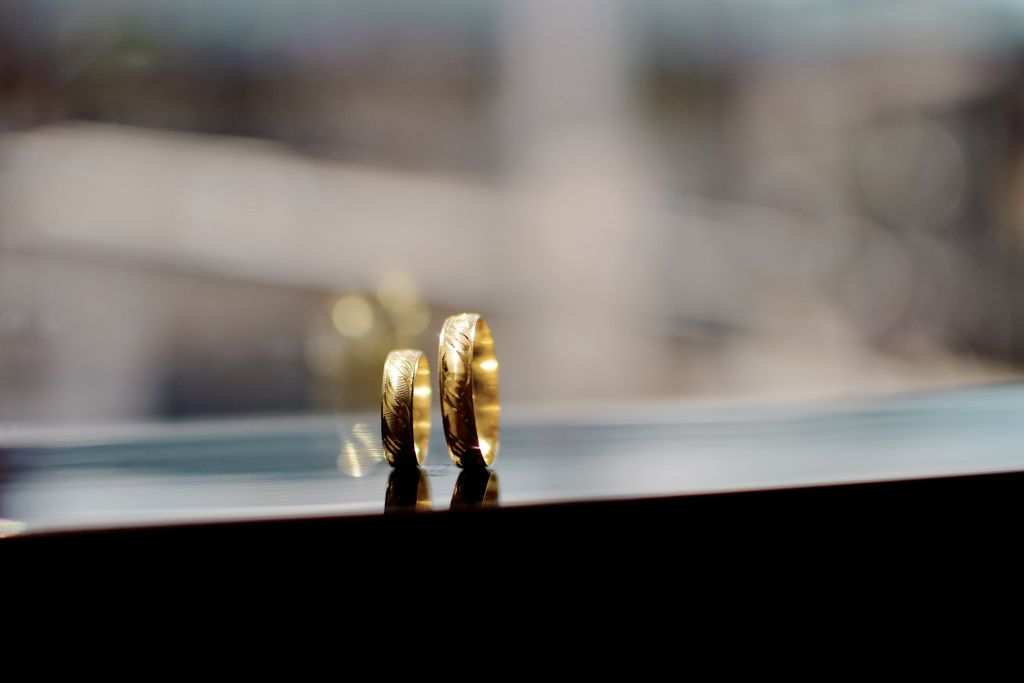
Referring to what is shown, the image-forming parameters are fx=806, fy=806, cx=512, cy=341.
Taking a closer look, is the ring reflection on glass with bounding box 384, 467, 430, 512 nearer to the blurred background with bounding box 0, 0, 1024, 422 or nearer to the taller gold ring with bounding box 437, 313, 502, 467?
the taller gold ring with bounding box 437, 313, 502, 467

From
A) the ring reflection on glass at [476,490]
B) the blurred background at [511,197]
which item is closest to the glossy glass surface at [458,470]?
the ring reflection on glass at [476,490]

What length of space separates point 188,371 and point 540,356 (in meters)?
1.13

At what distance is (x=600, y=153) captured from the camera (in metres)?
2.91

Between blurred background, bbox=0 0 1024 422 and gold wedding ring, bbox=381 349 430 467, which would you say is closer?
gold wedding ring, bbox=381 349 430 467

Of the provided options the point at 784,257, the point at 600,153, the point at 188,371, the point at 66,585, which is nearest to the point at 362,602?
the point at 66,585

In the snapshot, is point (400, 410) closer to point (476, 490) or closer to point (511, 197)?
point (476, 490)

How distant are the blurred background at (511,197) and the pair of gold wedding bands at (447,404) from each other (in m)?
1.95

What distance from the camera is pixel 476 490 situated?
1.65 feet

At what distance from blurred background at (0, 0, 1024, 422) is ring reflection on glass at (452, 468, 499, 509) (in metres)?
2.03

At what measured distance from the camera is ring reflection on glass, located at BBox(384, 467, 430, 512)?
0.45 metres

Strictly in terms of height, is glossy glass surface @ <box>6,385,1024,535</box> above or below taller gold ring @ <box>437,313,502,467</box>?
below

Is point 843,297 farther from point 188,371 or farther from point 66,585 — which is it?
point 66,585

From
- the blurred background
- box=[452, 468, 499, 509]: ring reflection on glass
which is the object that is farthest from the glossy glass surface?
the blurred background

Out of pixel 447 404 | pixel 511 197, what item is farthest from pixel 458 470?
pixel 511 197
